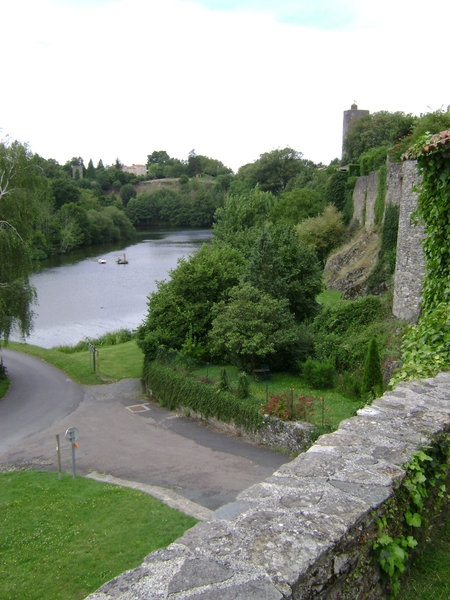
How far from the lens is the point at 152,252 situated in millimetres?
75625

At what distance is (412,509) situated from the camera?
3459mm

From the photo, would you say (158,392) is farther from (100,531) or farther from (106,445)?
(100,531)

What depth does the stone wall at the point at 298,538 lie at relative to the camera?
8.18 ft

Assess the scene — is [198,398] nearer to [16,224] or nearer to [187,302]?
[187,302]

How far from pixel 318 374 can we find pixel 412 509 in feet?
48.1

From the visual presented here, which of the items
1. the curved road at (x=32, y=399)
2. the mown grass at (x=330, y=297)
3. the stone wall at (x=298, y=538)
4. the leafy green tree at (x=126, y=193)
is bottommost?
the curved road at (x=32, y=399)

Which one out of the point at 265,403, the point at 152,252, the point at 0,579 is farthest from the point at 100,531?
the point at 152,252

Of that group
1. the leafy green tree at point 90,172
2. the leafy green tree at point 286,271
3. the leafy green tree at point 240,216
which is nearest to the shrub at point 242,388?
the leafy green tree at point 286,271

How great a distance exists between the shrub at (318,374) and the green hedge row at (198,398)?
8.14 ft

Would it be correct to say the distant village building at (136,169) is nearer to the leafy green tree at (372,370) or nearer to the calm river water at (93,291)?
the calm river water at (93,291)

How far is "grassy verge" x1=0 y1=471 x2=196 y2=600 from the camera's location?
925 centimetres

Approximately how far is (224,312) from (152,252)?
185 feet

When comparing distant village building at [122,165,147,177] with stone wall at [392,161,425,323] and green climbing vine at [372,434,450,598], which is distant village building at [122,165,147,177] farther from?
green climbing vine at [372,434,450,598]

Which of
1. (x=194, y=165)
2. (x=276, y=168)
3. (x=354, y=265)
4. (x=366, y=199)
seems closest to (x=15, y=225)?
(x=354, y=265)
